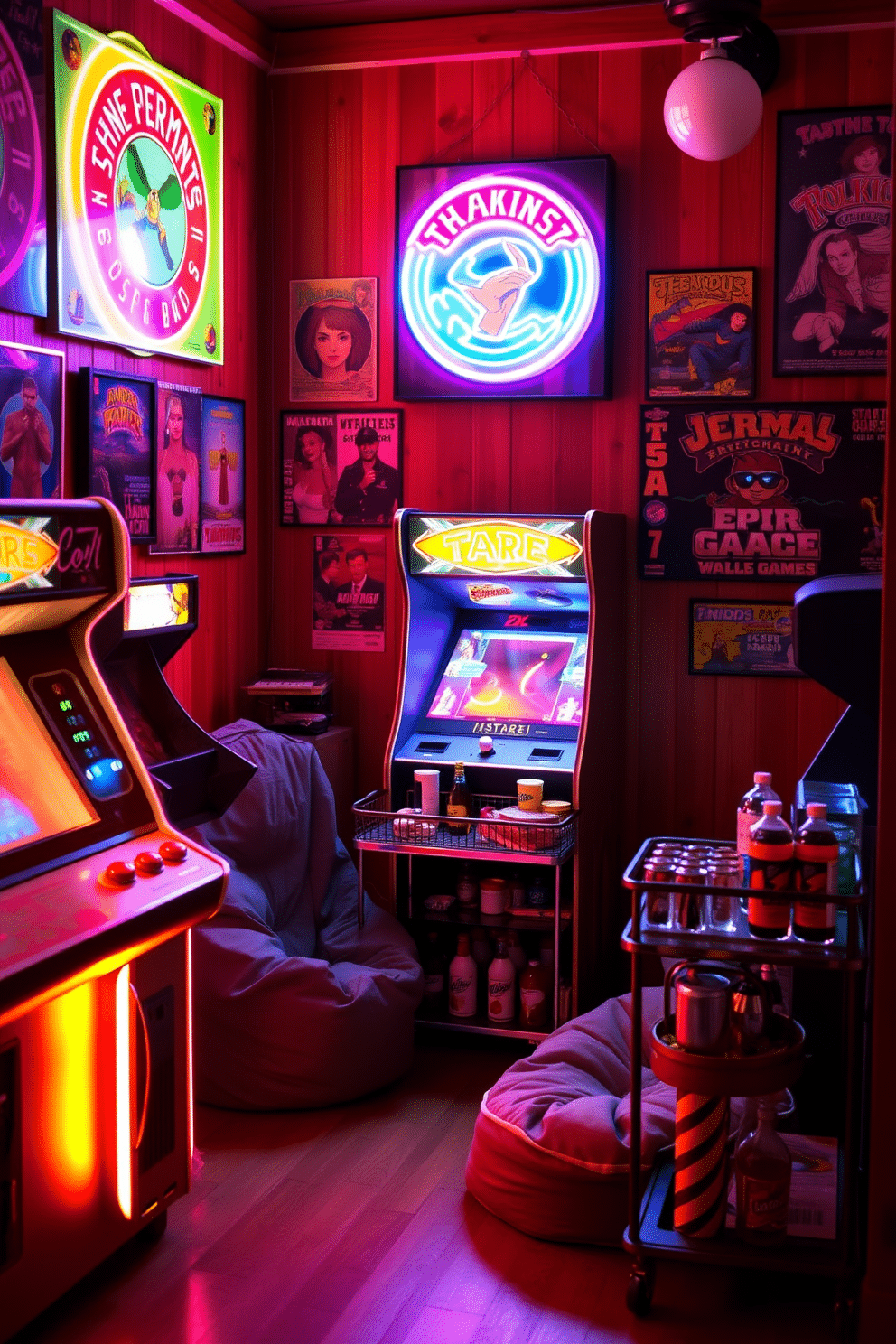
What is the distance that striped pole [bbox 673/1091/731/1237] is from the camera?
265 centimetres

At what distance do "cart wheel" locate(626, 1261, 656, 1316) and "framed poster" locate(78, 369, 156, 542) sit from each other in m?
2.47

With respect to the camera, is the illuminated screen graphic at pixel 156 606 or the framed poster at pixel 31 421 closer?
the illuminated screen graphic at pixel 156 606

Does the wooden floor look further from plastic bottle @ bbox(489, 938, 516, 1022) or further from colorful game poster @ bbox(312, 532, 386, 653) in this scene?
colorful game poster @ bbox(312, 532, 386, 653)

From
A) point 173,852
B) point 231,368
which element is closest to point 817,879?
point 173,852

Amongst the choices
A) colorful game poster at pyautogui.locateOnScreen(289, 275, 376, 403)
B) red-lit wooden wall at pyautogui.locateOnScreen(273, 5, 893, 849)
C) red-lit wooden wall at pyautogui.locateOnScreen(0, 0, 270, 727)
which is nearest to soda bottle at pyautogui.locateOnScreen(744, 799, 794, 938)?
red-lit wooden wall at pyautogui.locateOnScreen(273, 5, 893, 849)

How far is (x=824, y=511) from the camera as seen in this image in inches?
173

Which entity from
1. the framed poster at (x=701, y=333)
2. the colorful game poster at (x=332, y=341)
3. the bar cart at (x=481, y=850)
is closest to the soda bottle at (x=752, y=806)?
the bar cart at (x=481, y=850)

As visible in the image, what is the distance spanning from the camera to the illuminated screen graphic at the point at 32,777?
254cm

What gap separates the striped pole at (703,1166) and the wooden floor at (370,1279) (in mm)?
216

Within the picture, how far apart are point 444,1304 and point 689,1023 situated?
2.73ft

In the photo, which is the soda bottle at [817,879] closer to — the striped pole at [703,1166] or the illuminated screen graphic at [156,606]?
the striped pole at [703,1166]

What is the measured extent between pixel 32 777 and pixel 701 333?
289cm

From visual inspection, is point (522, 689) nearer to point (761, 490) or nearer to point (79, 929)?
point (761, 490)

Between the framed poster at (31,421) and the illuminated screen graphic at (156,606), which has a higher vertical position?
the framed poster at (31,421)
